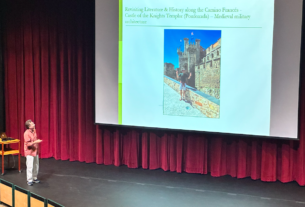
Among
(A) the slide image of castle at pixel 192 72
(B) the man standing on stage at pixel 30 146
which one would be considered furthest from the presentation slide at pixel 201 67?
(B) the man standing on stage at pixel 30 146

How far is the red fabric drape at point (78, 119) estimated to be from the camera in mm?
4914

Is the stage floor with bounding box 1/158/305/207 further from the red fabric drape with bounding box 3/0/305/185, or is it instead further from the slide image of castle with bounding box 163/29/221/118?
the slide image of castle with bounding box 163/29/221/118

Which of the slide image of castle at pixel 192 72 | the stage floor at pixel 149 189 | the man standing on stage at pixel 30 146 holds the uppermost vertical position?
the slide image of castle at pixel 192 72

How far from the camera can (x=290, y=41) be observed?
172 inches

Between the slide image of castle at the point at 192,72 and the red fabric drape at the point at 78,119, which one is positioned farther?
the red fabric drape at the point at 78,119

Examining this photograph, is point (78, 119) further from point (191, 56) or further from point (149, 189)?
point (191, 56)

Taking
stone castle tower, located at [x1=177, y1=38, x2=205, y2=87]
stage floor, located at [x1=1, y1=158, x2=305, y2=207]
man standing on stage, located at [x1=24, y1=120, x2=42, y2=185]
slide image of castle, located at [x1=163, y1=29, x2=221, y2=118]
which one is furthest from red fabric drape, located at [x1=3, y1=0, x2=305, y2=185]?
man standing on stage, located at [x1=24, y1=120, x2=42, y2=185]

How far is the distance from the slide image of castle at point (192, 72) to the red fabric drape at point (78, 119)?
0.54 meters

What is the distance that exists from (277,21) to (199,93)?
142 cm

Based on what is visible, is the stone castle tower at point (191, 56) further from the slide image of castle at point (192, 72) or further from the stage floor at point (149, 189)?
the stage floor at point (149, 189)

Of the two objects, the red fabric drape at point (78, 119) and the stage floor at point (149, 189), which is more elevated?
the red fabric drape at point (78, 119)

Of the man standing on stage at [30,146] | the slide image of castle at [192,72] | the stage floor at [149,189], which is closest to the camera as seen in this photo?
the stage floor at [149,189]

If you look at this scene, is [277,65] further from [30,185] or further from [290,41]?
[30,185]

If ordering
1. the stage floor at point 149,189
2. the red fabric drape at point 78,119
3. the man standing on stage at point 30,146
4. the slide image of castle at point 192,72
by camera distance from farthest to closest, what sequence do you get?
the red fabric drape at point 78,119 < the slide image of castle at point 192,72 < the man standing on stage at point 30,146 < the stage floor at point 149,189
